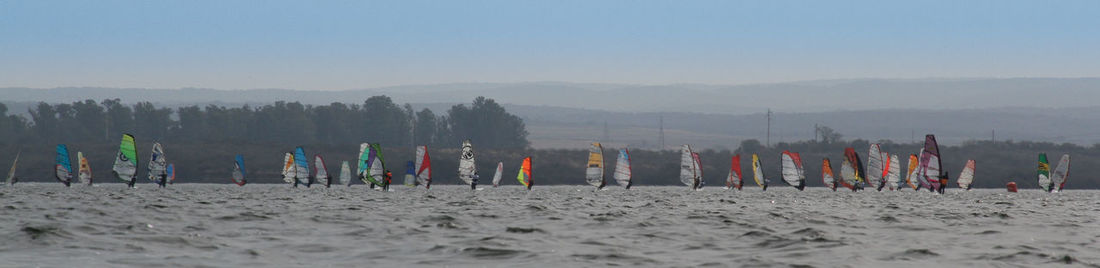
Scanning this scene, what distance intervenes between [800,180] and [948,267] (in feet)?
297

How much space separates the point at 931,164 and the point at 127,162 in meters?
58.9

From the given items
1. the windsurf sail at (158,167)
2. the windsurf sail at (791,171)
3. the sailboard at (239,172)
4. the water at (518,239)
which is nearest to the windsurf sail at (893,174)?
the windsurf sail at (791,171)

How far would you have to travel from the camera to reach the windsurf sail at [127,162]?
96750 mm

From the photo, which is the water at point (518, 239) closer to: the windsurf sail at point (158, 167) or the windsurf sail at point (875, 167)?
the windsurf sail at point (158, 167)

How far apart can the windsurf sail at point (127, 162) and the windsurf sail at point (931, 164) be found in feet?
189

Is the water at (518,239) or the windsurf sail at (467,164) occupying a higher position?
the water at (518,239)

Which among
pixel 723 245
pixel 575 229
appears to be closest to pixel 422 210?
pixel 575 229

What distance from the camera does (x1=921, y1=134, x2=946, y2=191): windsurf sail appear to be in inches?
3957

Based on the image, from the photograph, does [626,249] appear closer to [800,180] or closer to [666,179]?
[800,180]

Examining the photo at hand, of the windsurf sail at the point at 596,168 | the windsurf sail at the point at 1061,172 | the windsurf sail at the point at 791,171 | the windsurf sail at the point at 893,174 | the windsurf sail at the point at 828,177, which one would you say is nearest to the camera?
the windsurf sail at the point at 596,168

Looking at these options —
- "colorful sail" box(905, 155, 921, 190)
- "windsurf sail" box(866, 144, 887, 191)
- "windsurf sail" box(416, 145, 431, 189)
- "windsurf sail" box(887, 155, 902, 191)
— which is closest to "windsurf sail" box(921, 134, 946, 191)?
"colorful sail" box(905, 155, 921, 190)

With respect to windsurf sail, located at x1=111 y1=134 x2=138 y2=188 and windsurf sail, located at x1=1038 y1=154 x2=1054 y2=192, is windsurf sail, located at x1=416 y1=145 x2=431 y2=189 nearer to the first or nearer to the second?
windsurf sail, located at x1=111 y1=134 x2=138 y2=188

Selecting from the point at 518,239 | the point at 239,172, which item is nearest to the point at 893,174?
the point at 239,172

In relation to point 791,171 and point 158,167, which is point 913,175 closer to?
point 791,171
